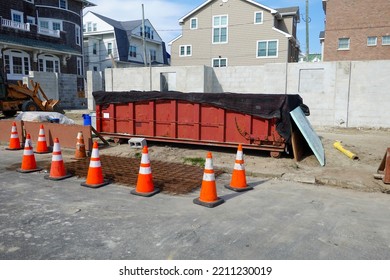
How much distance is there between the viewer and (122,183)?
651cm

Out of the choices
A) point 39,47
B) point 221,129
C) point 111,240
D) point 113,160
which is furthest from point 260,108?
point 39,47

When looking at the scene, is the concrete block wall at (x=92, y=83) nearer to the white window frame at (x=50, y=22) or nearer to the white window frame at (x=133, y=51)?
the white window frame at (x=50, y=22)

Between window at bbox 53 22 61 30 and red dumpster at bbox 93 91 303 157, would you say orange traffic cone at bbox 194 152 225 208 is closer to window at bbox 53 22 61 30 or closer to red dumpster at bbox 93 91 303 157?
red dumpster at bbox 93 91 303 157

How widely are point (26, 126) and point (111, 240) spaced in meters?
8.61

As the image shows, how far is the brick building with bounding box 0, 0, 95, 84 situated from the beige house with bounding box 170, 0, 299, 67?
10936mm

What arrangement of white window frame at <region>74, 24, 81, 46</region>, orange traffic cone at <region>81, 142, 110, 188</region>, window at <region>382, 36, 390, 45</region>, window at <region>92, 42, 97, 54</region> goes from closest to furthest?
orange traffic cone at <region>81, 142, 110, 188</region> < window at <region>382, 36, 390, 45</region> < white window frame at <region>74, 24, 81, 46</region> < window at <region>92, 42, 97, 54</region>

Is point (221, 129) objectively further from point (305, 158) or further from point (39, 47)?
point (39, 47)

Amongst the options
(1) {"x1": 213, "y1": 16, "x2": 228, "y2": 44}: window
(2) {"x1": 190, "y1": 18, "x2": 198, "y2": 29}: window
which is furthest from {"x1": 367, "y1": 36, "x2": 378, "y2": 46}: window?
(2) {"x1": 190, "y1": 18, "x2": 198, "y2": 29}: window

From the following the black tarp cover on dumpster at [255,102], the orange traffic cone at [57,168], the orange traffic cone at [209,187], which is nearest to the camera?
the orange traffic cone at [209,187]

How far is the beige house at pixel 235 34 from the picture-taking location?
105 feet

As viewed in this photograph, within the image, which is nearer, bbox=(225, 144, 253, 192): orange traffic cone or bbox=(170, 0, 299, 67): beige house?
bbox=(225, 144, 253, 192): orange traffic cone

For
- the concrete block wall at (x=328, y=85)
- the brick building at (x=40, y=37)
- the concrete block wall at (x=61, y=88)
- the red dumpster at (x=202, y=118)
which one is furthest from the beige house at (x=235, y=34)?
the red dumpster at (x=202, y=118)

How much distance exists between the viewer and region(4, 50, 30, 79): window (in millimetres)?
29266

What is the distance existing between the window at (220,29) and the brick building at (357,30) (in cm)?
969
